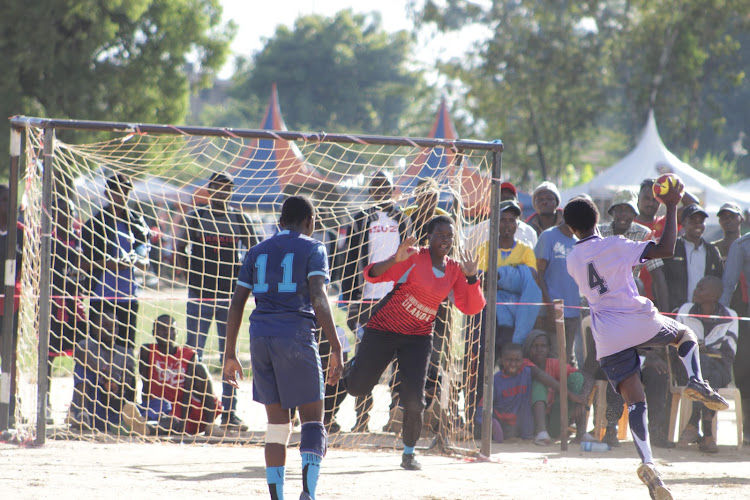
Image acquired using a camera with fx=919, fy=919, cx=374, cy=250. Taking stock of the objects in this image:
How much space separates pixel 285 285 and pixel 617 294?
2.05 m

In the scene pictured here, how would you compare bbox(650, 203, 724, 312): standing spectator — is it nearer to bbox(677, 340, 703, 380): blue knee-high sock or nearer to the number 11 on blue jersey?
bbox(677, 340, 703, 380): blue knee-high sock

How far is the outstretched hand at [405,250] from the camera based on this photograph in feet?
→ 20.3

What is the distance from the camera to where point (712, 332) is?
27.3ft

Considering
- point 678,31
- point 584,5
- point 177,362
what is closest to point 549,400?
point 177,362

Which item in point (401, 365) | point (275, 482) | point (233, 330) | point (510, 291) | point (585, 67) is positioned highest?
point (585, 67)

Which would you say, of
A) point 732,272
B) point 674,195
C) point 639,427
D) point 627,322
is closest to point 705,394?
point 639,427

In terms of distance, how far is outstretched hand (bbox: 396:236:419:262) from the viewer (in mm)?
6199

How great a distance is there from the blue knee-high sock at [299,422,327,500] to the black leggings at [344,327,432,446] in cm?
141

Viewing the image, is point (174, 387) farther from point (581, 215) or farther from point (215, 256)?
point (581, 215)

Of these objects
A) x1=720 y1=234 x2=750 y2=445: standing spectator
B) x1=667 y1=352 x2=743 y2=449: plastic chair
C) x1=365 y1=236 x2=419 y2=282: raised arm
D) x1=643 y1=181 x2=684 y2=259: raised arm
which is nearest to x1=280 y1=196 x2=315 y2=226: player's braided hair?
x1=365 y1=236 x2=419 y2=282: raised arm

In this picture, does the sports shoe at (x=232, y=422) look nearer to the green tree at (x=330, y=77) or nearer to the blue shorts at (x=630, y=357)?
the blue shorts at (x=630, y=357)

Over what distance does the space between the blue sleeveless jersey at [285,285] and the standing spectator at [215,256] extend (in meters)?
3.09

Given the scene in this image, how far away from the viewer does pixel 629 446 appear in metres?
8.27

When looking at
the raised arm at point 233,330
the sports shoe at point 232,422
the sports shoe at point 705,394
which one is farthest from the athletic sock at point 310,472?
the sports shoe at point 232,422
